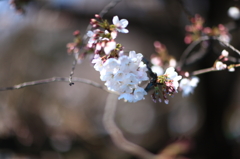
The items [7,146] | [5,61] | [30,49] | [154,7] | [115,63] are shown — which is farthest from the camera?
[154,7]

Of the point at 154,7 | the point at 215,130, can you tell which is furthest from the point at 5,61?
the point at 215,130

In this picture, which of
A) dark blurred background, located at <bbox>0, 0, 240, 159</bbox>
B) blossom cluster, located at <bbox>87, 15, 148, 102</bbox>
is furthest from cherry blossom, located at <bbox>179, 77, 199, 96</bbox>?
dark blurred background, located at <bbox>0, 0, 240, 159</bbox>

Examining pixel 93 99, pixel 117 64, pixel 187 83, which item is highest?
pixel 93 99

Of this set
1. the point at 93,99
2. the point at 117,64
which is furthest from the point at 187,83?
the point at 93,99

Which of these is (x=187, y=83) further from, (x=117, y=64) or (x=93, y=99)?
(x=93, y=99)

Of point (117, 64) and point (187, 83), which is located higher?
point (187, 83)

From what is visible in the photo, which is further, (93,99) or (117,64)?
(93,99)

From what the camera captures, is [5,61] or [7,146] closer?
[7,146]

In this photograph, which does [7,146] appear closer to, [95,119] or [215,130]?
[95,119]
